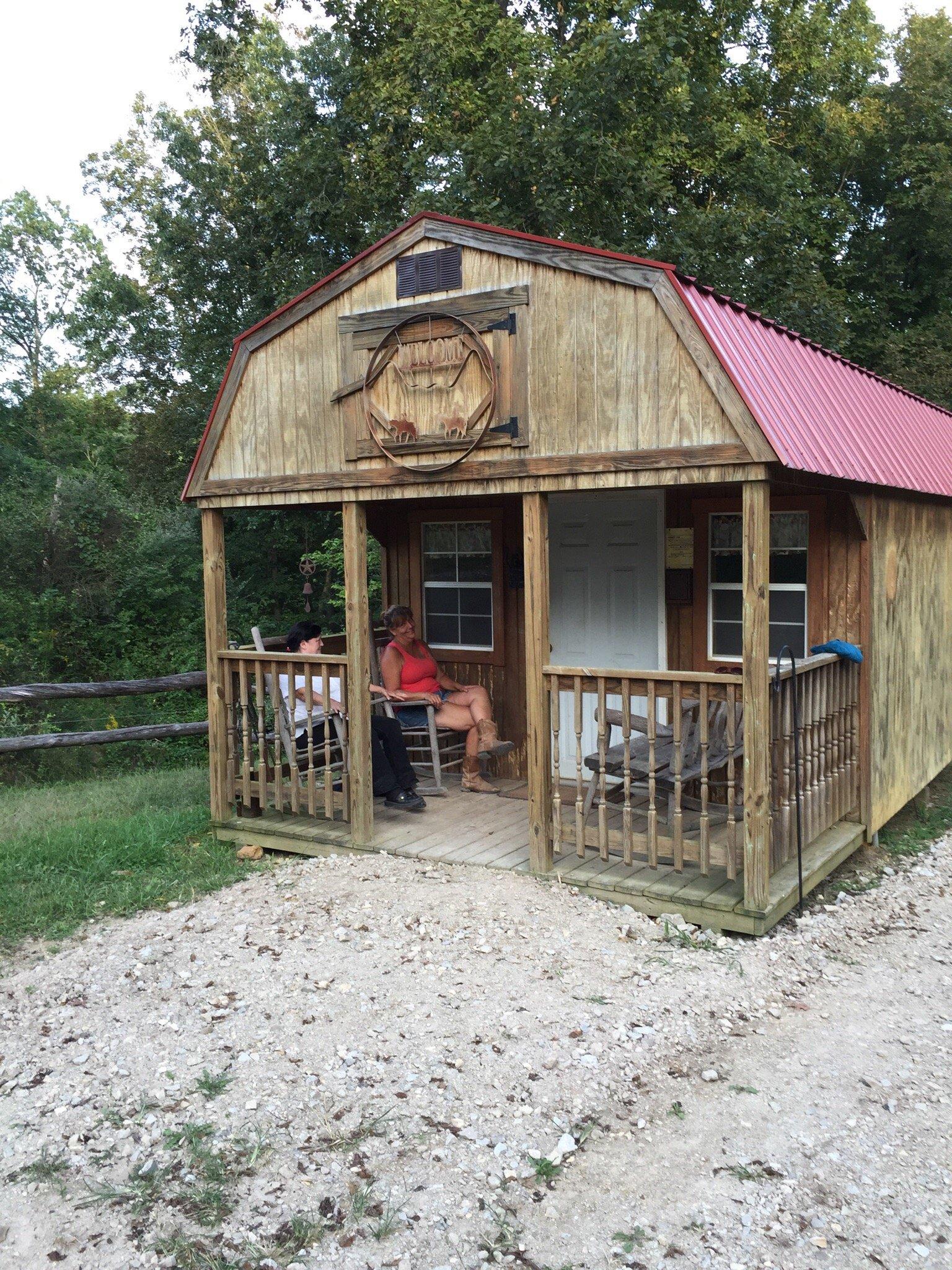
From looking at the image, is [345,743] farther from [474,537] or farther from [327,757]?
[474,537]

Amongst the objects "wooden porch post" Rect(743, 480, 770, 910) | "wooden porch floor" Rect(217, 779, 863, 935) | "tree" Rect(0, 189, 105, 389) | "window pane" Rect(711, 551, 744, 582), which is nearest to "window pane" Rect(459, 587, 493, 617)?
"wooden porch floor" Rect(217, 779, 863, 935)

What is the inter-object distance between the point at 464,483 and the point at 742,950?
284 cm

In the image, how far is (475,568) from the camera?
8086 mm

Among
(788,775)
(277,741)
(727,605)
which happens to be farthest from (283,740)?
(788,775)

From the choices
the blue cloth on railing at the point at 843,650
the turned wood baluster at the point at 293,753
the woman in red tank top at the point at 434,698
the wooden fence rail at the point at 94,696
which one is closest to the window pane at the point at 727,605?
the blue cloth on railing at the point at 843,650

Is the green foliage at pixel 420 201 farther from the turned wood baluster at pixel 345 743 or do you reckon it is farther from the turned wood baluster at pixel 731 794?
the turned wood baluster at pixel 731 794

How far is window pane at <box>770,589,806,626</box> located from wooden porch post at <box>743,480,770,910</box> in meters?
1.65

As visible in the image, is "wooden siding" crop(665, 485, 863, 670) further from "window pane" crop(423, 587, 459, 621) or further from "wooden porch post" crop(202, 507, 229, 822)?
"wooden porch post" crop(202, 507, 229, 822)

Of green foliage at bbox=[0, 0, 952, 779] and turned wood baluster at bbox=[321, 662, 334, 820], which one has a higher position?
green foliage at bbox=[0, 0, 952, 779]

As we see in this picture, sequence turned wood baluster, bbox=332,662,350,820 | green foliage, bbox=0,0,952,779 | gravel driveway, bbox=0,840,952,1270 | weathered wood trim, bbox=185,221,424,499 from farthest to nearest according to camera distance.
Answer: green foliage, bbox=0,0,952,779 < turned wood baluster, bbox=332,662,350,820 < weathered wood trim, bbox=185,221,424,499 < gravel driveway, bbox=0,840,952,1270

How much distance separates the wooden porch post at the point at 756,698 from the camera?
4.77m

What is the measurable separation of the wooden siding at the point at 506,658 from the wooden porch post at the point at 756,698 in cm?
298

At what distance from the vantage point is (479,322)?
18.5 ft

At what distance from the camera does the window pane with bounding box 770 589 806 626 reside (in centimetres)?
649
